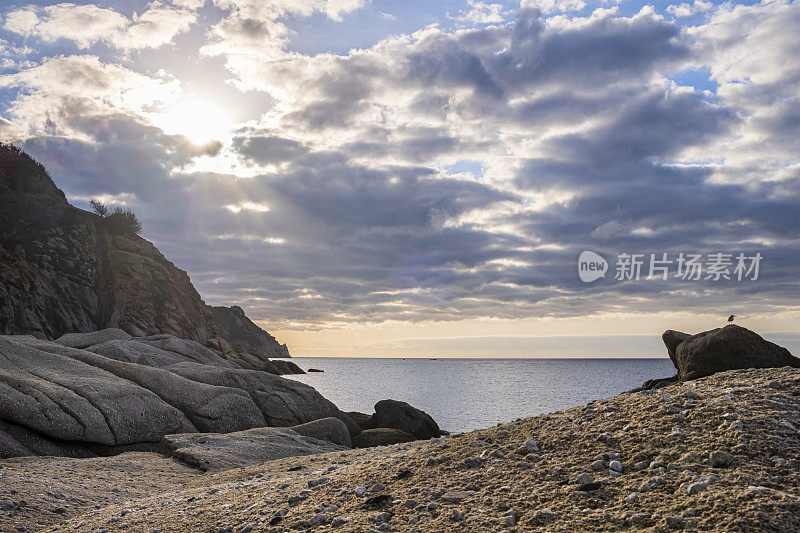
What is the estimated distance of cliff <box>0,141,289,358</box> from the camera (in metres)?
48.3

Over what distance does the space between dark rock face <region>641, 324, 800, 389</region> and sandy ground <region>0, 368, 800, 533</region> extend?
6.68 m

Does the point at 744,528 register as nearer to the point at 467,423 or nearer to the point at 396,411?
the point at 396,411

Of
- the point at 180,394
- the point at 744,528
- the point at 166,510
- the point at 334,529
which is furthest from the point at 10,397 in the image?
the point at 744,528

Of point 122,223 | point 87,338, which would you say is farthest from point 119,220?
point 87,338

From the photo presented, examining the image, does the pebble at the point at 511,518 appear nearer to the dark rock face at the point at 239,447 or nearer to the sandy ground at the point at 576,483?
the sandy ground at the point at 576,483

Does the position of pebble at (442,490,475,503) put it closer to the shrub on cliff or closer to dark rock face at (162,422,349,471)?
dark rock face at (162,422,349,471)

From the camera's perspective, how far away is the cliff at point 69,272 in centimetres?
4834

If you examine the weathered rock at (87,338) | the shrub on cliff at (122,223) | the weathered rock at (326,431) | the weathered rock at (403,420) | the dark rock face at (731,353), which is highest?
the shrub on cliff at (122,223)

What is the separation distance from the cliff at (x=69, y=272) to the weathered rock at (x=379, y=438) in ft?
111

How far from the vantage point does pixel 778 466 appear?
604 centimetres

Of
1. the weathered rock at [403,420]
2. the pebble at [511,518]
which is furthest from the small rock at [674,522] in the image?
the weathered rock at [403,420]

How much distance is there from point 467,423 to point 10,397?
39837 millimetres

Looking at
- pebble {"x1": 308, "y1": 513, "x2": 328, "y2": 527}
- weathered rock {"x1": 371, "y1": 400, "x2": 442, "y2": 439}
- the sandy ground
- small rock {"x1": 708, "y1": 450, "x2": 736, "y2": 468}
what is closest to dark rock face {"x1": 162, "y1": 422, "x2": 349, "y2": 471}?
the sandy ground

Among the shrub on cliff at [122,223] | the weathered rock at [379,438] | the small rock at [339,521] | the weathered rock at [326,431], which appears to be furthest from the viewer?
the shrub on cliff at [122,223]
